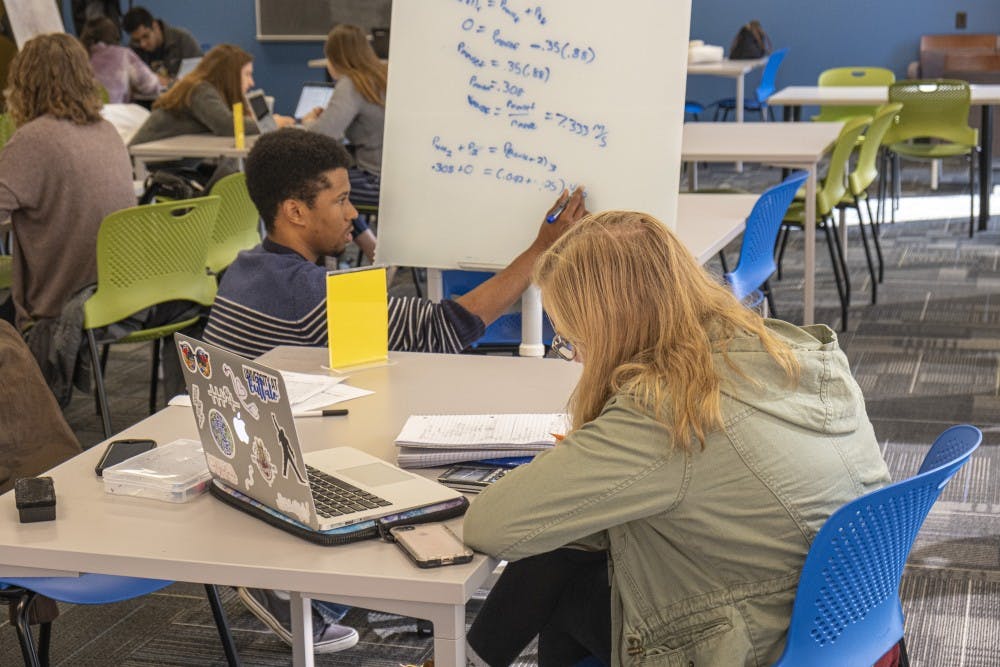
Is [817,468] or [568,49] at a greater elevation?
[568,49]

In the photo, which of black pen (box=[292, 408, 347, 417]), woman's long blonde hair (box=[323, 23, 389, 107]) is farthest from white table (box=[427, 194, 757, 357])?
woman's long blonde hair (box=[323, 23, 389, 107])

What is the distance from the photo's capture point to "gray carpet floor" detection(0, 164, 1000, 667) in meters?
2.61

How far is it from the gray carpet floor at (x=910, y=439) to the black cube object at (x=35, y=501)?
104 centimetres

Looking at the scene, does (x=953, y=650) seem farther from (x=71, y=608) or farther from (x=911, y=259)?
(x=911, y=259)

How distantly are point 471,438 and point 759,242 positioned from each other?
2331 mm

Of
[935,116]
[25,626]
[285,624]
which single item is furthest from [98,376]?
[935,116]

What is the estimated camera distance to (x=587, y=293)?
1.53 meters

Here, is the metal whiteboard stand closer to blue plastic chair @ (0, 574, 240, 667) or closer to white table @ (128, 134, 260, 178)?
blue plastic chair @ (0, 574, 240, 667)

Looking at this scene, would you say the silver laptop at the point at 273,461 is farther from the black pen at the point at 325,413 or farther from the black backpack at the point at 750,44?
the black backpack at the point at 750,44

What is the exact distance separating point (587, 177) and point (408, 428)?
92 cm

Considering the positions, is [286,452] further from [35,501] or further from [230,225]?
[230,225]

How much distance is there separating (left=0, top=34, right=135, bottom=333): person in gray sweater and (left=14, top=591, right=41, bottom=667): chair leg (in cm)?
200

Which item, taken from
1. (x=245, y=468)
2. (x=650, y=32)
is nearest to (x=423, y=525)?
(x=245, y=468)

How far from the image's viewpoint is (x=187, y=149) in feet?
17.7
